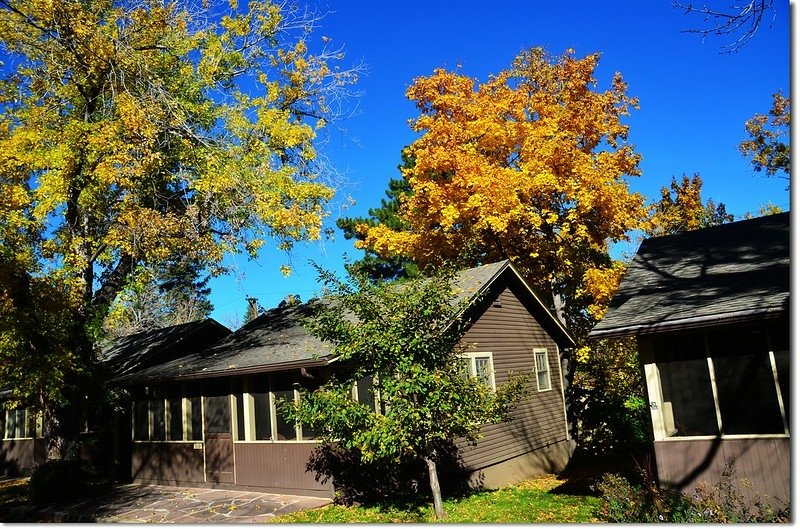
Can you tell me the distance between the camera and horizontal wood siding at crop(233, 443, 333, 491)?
13.0m

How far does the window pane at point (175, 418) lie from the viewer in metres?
16.2

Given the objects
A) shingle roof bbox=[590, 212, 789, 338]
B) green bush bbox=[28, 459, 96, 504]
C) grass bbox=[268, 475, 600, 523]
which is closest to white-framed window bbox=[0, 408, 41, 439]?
green bush bbox=[28, 459, 96, 504]

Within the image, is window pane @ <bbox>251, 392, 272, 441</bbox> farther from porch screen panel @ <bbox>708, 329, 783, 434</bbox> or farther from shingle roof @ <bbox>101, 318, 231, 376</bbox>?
porch screen panel @ <bbox>708, 329, 783, 434</bbox>

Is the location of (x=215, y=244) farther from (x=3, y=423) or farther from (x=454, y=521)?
(x=3, y=423)

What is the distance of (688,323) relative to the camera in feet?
29.2

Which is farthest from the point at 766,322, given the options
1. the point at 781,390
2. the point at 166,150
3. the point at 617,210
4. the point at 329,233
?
the point at 166,150

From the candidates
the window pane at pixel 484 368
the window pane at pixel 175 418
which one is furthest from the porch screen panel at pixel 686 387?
the window pane at pixel 175 418

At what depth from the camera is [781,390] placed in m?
8.59

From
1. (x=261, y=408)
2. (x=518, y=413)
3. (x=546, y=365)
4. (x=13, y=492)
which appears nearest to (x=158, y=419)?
(x=261, y=408)

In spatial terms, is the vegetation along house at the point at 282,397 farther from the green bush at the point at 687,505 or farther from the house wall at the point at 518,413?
the green bush at the point at 687,505

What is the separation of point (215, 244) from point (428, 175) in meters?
8.39

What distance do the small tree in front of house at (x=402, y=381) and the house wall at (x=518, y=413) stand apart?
3.20m

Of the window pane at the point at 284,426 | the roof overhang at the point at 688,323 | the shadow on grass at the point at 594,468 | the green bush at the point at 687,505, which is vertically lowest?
the shadow on grass at the point at 594,468

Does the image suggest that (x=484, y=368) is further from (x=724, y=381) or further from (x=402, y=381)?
(x=724, y=381)
